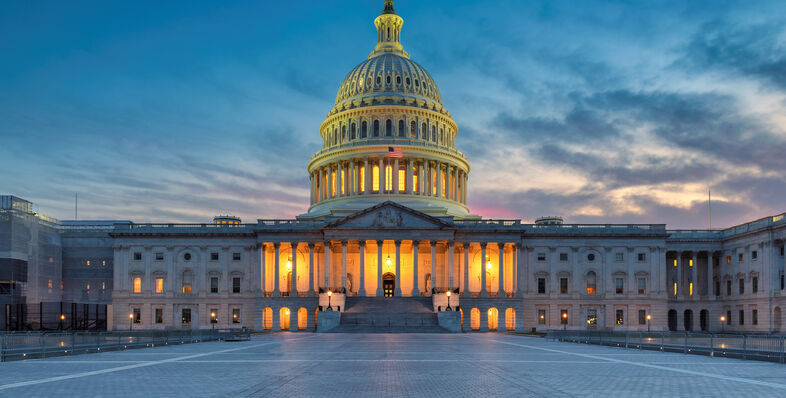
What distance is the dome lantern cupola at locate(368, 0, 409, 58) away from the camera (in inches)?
5103

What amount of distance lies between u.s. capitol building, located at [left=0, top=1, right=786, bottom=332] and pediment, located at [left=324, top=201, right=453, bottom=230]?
138 millimetres

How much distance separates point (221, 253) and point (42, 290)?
72.5ft

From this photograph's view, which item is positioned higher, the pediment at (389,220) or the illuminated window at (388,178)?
the illuminated window at (388,178)

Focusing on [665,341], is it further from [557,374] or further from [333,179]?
[333,179]

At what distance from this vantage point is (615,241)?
9919 centimetres

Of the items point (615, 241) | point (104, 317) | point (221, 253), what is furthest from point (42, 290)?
point (615, 241)

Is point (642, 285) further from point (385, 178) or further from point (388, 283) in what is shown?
point (385, 178)

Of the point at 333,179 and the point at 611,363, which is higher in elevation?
the point at 333,179

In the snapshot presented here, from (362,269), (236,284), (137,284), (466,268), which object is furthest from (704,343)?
(137,284)

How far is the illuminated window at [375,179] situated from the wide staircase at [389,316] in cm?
2661

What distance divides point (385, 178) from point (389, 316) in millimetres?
36099

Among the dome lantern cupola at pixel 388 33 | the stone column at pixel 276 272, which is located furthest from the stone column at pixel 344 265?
the dome lantern cupola at pixel 388 33

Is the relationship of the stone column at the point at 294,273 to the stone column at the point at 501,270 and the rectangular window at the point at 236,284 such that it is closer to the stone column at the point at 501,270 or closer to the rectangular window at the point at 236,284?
the rectangular window at the point at 236,284

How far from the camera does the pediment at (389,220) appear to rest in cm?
9319
